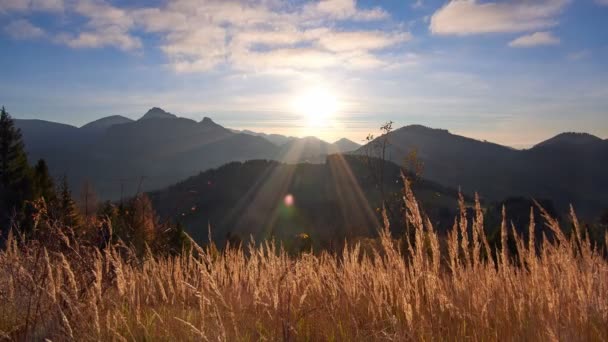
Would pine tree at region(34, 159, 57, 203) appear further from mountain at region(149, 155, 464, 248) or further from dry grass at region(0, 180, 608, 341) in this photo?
mountain at region(149, 155, 464, 248)

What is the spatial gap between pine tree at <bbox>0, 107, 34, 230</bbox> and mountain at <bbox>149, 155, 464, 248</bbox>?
3437 cm

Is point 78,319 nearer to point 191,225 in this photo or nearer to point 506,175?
point 191,225

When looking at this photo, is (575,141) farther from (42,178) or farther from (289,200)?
(42,178)

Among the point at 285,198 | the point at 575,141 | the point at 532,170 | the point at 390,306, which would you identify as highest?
the point at 575,141

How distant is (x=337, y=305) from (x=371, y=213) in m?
73.4

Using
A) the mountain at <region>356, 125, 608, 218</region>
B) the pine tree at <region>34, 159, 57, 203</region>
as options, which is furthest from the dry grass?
the mountain at <region>356, 125, 608, 218</region>

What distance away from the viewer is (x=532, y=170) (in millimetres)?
169750

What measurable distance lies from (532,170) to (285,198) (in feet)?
392

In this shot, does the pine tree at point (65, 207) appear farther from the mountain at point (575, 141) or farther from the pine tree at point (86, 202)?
the mountain at point (575, 141)

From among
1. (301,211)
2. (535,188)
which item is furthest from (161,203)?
(535,188)

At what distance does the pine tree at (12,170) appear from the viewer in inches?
1192

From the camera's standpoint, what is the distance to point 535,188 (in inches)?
5787

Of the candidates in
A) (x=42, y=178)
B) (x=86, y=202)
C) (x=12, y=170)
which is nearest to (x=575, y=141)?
(x=42, y=178)

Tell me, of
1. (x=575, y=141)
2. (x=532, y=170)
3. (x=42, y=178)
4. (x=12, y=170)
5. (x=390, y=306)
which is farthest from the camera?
(x=575, y=141)
